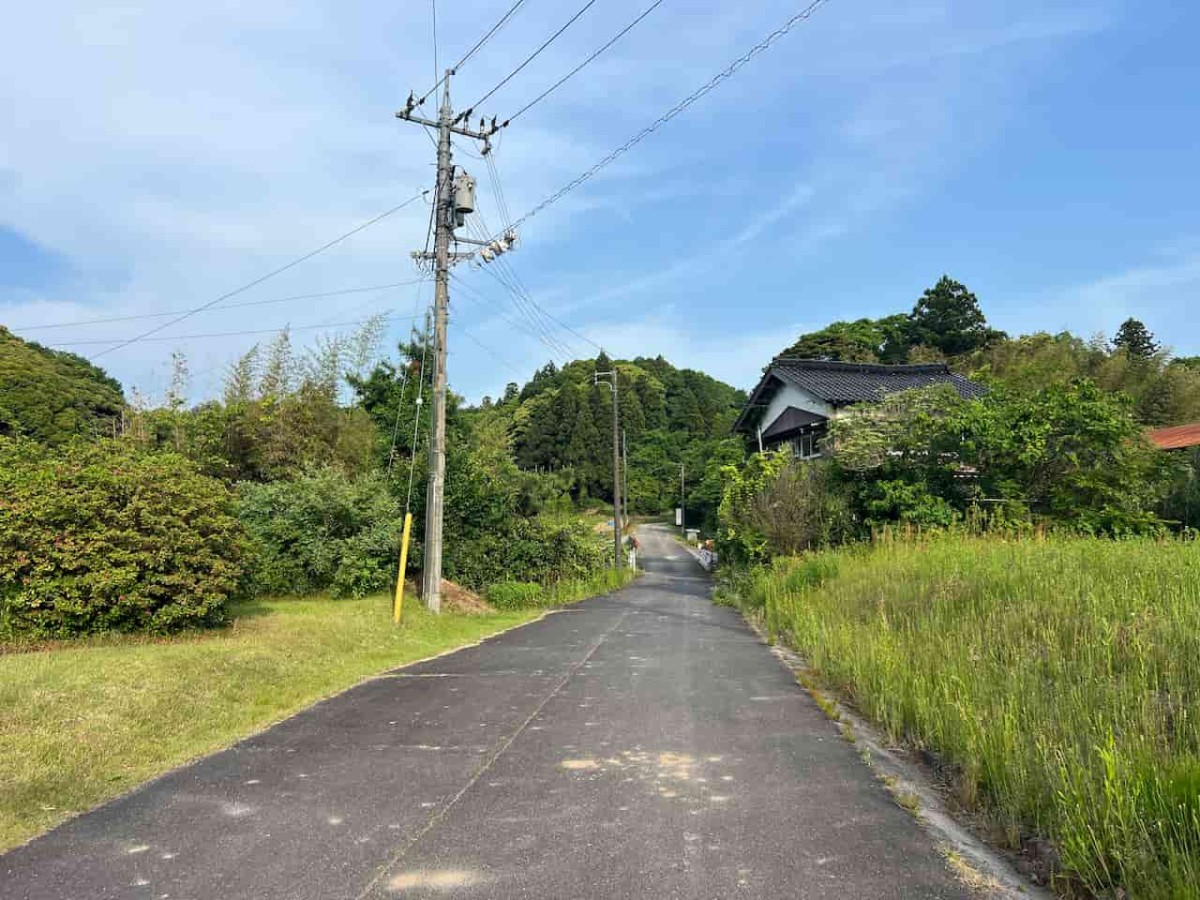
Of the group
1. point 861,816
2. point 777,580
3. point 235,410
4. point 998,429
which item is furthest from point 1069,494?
point 235,410

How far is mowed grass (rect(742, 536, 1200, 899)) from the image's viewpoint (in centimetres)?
315

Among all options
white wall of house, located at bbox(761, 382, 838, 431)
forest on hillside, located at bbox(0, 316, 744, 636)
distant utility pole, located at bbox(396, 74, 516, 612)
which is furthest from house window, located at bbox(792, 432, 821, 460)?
distant utility pole, located at bbox(396, 74, 516, 612)

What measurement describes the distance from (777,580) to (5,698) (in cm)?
1320

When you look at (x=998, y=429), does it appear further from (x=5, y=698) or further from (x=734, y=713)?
(x=5, y=698)

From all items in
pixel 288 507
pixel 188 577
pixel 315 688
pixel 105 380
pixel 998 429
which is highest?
pixel 105 380

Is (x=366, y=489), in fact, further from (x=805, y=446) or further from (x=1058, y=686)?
(x=805, y=446)

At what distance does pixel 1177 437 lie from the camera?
24.6 meters

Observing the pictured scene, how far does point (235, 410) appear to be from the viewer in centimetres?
1959

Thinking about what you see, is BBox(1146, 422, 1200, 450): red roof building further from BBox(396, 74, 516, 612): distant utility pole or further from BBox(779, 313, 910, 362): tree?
BBox(779, 313, 910, 362): tree

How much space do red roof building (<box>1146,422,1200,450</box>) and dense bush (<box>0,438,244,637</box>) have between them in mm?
24309

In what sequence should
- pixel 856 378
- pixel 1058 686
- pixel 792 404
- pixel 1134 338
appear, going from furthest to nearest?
1. pixel 1134 338
2. pixel 856 378
3. pixel 792 404
4. pixel 1058 686

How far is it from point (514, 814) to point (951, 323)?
181 ft

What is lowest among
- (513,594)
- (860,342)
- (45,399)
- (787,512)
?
(513,594)

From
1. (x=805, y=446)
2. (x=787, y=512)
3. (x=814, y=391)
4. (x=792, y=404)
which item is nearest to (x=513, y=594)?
(x=787, y=512)
